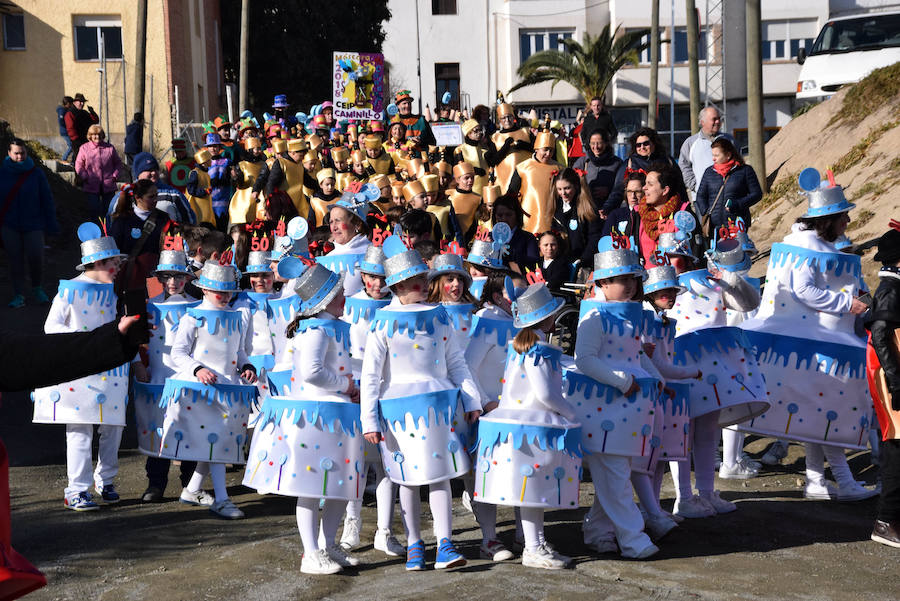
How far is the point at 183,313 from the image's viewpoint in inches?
337

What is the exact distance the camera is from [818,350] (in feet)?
26.0

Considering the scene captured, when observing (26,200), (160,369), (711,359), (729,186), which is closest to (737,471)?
(711,359)

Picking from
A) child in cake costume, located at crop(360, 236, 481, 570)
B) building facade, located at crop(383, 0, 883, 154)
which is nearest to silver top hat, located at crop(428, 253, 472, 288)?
child in cake costume, located at crop(360, 236, 481, 570)

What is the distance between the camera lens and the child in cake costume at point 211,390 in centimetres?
801

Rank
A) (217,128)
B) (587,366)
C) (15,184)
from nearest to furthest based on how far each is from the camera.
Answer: (587,366) → (15,184) → (217,128)

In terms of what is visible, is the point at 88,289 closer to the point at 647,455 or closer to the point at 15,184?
the point at 647,455

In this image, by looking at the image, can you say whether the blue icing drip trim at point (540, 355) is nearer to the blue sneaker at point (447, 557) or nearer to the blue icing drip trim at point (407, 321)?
the blue icing drip trim at point (407, 321)

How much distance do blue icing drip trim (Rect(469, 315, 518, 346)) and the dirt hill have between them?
6.39 m

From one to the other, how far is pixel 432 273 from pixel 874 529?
293 cm

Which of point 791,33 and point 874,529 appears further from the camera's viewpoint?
point 791,33

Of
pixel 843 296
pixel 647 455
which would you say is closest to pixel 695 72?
pixel 843 296

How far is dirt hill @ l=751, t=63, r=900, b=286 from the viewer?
13766 millimetres

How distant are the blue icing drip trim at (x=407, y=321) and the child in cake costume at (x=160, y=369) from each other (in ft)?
7.36

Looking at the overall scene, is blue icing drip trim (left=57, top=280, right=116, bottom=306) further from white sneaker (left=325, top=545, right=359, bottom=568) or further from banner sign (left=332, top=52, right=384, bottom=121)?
banner sign (left=332, top=52, right=384, bottom=121)
